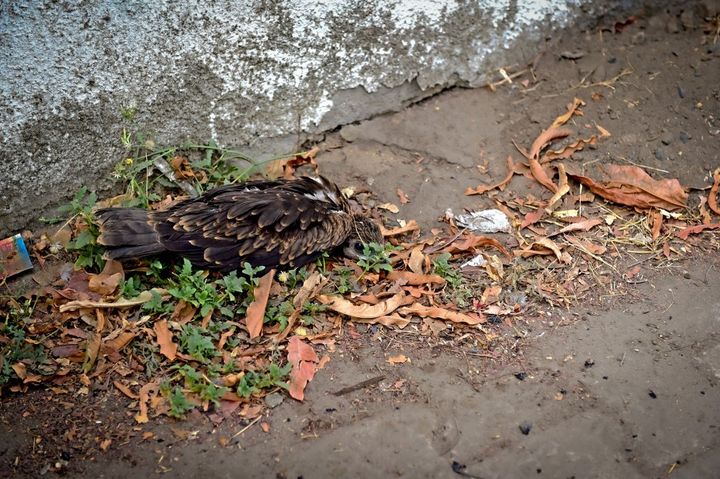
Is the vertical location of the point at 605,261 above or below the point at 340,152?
below

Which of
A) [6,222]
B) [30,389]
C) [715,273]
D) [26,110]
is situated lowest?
[715,273]

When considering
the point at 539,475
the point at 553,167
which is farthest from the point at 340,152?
the point at 539,475

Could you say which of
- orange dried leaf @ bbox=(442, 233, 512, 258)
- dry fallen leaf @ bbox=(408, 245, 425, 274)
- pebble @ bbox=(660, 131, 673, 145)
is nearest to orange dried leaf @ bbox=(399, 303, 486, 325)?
dry fallen leaf @ bbox=(408, 245, 425, 274)

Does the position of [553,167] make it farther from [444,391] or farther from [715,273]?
[444,391]

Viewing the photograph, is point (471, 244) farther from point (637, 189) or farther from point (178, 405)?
point (178, 405)

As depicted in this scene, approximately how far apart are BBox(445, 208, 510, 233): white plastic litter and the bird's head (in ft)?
1.91

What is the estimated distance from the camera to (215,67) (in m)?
5.03

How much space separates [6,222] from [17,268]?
302mm

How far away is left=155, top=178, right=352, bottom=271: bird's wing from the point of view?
4.54 metres

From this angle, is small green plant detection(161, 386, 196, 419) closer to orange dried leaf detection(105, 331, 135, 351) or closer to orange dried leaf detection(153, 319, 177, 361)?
orange dried leaf detection(153, 319, 177, 361)

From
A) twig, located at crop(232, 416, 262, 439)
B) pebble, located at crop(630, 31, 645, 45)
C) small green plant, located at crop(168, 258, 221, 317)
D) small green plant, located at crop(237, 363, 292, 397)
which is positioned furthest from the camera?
pebble, located at crop(630, 31, 645, 45)

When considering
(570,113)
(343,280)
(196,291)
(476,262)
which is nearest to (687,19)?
(570,113)

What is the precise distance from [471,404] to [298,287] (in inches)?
50.9

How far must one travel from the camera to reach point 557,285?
15.7 feet
